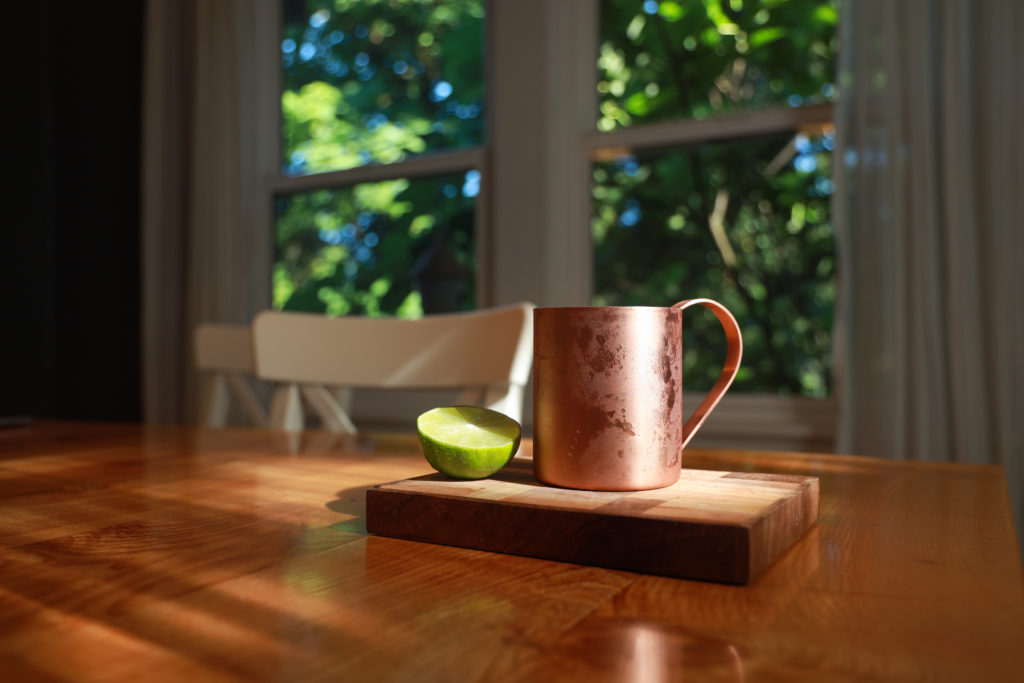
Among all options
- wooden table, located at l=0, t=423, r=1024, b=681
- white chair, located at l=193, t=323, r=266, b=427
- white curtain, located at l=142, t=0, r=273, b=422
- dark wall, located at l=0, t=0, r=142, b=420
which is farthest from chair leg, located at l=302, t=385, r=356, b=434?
dark wall, located at l=0, t=0, r=142, b=420

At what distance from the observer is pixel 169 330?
3.20 m

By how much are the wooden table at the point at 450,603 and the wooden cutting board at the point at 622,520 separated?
1cm

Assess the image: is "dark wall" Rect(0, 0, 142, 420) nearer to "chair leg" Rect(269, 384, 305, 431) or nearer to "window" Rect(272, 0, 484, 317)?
"window" Rect(272, 0, 484, 317)

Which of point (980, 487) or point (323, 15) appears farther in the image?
point (323, 15)

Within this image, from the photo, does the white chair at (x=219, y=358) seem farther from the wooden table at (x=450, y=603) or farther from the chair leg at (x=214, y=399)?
the wooden table at (x=450, y=603)

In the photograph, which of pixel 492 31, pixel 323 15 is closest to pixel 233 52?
pixel 323 15

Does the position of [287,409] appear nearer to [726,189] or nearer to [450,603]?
[450,603]

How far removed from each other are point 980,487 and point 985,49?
5.04ft

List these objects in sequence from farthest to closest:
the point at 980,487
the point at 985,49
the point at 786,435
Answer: the point at 786,435
the point at 985,49
the point at 980,487

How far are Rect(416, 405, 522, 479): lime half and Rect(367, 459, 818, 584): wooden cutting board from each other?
11 mm

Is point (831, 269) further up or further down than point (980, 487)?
further up

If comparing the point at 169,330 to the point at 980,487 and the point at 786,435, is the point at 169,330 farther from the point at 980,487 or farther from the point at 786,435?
the point at 980,487

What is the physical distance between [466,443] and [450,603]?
18 centimetres

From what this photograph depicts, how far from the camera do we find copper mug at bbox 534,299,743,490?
1.59 feet
